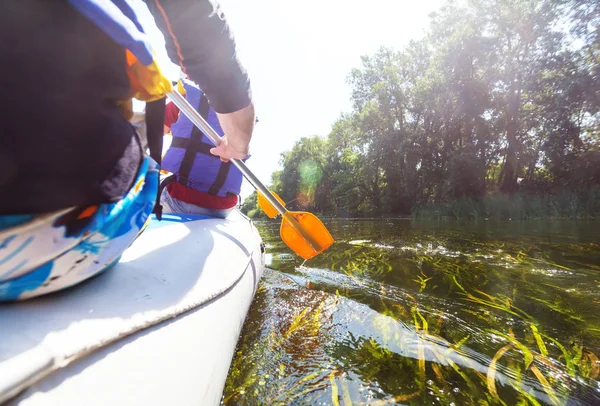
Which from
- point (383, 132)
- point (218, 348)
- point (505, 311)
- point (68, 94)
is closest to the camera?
point (68, 94)

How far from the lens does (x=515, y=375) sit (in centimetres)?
122

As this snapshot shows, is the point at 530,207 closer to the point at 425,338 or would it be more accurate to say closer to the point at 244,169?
the point at 425,338

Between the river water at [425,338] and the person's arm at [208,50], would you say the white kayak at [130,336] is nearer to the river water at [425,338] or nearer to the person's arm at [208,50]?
the river water at [425,338]

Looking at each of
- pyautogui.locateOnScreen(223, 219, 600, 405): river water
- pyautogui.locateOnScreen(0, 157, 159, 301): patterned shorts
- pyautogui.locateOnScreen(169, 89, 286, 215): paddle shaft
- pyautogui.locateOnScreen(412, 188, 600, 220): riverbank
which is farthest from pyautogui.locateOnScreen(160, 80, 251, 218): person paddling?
pyautogui.locateOnScreen(412, 188, 600, 220): riverbank

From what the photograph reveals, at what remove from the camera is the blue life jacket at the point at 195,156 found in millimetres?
2158

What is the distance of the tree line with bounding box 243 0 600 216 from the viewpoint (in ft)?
41.9

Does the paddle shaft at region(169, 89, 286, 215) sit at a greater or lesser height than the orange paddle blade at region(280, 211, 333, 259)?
greater

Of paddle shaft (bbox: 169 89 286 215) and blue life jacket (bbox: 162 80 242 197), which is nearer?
paddle shaft (bbox: 169 89 286 215)

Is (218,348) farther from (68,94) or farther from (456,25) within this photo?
(456,25)

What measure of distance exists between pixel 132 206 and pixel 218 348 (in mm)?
613

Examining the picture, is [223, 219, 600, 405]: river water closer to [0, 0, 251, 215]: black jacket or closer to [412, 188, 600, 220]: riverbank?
[0, 0, 251, 215]: black jacket

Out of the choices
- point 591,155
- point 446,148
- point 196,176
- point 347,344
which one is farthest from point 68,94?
point 446,148

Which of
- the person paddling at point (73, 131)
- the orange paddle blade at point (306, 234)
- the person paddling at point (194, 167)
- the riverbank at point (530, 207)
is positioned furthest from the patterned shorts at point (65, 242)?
the riverbank at point (530, 207)

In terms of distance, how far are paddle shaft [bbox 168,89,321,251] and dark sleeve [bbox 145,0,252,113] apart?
56cm
